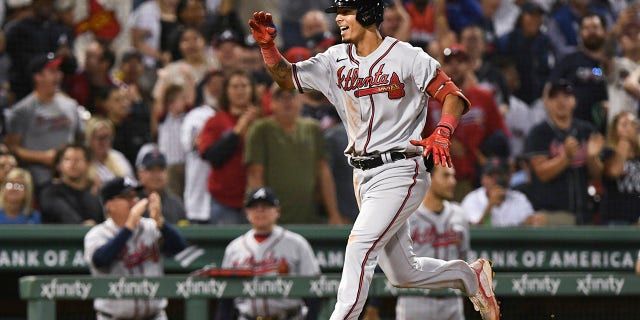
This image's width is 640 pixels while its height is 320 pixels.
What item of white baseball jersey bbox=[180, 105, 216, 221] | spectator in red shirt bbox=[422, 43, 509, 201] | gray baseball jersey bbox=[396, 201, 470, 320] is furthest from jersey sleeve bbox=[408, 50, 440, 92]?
spectator in red shirt bbox=[422, 43, 509, 201]

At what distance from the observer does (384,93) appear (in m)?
5.00

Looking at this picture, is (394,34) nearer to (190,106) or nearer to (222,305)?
(190,106)

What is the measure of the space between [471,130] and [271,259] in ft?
7.22

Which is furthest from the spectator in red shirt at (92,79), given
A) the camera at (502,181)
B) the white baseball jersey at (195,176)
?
the camera at (502,181)

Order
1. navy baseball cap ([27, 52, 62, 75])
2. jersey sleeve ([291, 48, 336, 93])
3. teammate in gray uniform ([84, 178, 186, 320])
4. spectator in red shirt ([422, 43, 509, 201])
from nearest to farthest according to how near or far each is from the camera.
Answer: jersey sleeve ([291, 48, 336, 93]) → teammate in gray uniform ([84, 178, 186, 320]) → navy baseball cap ([27, 52, 62, 75]) → spectator in red shirt ([422, 43, 509, 201])

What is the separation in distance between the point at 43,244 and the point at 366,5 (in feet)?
11.7

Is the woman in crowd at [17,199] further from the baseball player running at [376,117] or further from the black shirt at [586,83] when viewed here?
the black shirt at [586,83]

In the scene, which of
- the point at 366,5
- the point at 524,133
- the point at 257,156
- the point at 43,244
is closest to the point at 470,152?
the point at 524,133

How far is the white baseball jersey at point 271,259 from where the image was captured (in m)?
7.32

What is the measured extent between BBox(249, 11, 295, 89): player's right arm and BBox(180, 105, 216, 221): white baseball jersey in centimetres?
326

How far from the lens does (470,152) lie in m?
8.77

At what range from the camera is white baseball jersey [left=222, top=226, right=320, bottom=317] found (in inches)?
288

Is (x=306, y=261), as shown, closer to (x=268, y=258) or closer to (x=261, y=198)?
(x=268, y=258)

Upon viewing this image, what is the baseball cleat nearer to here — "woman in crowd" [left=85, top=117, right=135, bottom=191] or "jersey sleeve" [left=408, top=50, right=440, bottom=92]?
"jersey sleeve" [left=408, top=50, right=440, bottom=92]
